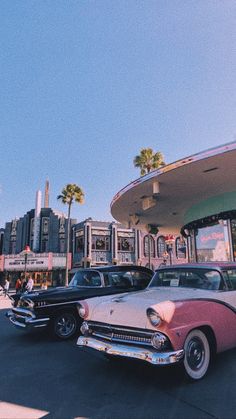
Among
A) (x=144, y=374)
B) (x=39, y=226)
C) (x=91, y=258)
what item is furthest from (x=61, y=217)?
(x=144, y=374)

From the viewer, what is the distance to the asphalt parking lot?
11.2ft

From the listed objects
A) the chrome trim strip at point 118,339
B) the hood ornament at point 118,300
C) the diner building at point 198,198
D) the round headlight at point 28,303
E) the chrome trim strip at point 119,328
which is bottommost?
the chrome trim strip at point 118,339

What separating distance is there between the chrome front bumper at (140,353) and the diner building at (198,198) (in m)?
5.94

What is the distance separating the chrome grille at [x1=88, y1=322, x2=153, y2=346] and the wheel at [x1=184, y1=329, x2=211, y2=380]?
1.77 feet

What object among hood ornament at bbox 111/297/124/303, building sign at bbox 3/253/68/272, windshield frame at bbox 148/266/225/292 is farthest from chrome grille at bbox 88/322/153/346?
building sign at bbox 3/253/68/272

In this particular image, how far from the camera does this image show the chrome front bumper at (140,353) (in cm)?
380

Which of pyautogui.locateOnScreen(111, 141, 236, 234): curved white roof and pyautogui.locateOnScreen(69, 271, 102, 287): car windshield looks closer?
pyautogui.locateOnScreen(69, 271, 102, 287): car windshield

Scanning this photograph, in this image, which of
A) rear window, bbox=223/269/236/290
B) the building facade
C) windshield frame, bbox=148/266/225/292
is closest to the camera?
windshield frame, bbox=148/266/225/292

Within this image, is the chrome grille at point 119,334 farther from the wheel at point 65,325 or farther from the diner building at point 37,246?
the diner building at point 37,246

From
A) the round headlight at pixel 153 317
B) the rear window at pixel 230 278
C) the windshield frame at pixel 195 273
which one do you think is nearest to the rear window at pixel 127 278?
the windshield frame at pixel 195 273

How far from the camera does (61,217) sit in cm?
4659

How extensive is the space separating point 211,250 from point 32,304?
8138 millimetres

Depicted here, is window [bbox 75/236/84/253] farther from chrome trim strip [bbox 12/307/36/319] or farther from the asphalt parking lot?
the asphalt parking lot

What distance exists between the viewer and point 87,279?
8.15m
